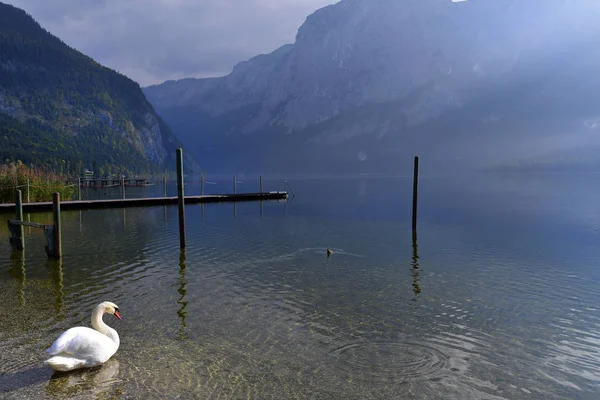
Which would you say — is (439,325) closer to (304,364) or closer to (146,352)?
(304,364)

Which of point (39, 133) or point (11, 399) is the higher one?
point (39, 133)

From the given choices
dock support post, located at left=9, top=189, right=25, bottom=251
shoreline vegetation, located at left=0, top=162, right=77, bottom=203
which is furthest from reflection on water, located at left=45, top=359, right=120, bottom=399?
shoreline vegetation, located at left=0, top=162, right=77, bottom=203

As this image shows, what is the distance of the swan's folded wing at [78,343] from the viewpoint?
8016 millimetres

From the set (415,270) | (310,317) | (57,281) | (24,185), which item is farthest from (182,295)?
(24,185)

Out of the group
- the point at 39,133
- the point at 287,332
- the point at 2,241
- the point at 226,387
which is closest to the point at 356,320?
the point at 287,332

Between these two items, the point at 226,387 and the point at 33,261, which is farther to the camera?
the point at 33,261

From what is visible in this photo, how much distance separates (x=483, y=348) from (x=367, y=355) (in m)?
2.82

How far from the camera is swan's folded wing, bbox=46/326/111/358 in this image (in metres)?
8.02

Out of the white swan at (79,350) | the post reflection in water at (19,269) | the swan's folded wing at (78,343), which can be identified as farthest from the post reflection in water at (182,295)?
the post reflection in water at (19,269)

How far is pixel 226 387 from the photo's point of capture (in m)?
8.09

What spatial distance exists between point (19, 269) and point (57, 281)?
9.71 ft

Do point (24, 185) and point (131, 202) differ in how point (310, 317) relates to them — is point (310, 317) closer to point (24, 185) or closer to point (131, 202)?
point (24, 185)

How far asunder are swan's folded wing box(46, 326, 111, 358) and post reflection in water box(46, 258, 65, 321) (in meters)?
3.77

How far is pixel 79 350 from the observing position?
8.17 meters
